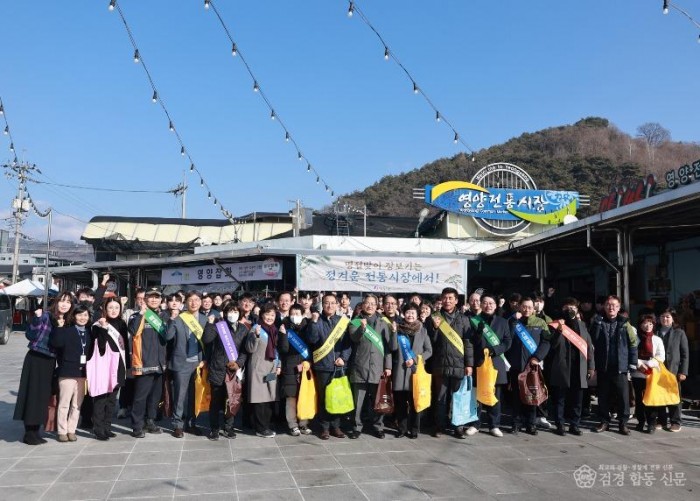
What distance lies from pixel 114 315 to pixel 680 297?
10.9 metres

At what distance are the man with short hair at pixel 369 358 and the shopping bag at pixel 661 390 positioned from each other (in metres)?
3.17

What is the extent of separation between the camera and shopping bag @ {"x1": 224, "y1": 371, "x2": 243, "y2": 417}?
20.4ft

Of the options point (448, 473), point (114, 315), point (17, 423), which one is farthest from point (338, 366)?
point (17, 423)

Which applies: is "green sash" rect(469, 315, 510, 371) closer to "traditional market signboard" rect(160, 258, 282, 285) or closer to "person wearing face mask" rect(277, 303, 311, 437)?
"person wearing face mask" rect(277, 303, 311, 437)

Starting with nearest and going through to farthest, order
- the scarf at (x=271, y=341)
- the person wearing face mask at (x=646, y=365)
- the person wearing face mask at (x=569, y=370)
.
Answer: the scarf at (x=271, y=341)
the person wearing face mask at (x=569, y=370)
the person wearing face mask at (x=646, y=365)

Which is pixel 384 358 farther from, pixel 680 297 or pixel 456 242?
pixel 456 242

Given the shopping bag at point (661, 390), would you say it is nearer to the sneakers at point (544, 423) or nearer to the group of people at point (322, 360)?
the group of people at point (322, 360)

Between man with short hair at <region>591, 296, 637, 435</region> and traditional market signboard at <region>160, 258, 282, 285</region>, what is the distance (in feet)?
28.5

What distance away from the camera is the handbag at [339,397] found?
20.5 feet

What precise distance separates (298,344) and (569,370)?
3.26 m

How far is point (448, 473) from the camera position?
5.02 meters

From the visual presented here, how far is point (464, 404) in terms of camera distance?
255 inches

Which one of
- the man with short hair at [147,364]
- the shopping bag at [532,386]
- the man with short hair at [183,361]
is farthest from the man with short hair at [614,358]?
the man with short hair at [147,364]

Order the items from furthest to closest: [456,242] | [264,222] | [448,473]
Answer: [264,222]
[456,242]
[448,473]
